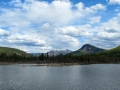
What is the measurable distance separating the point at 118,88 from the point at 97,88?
6463mm

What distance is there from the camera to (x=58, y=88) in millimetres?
56875

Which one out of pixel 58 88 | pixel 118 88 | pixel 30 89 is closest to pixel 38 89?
pixel 30 89

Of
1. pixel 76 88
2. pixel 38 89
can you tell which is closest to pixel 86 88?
pixel 76 88

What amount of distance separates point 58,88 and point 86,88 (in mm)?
8816

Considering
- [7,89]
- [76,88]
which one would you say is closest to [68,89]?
[76,88]

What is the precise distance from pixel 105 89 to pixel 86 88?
5.84m

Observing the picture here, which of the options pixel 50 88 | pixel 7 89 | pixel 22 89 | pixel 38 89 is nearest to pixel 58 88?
pixel 50 88

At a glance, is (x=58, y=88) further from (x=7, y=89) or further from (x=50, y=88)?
(x=7, y=89)

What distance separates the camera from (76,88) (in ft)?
186

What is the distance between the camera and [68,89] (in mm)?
55312

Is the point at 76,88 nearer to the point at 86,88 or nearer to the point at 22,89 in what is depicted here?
the point at 86,88

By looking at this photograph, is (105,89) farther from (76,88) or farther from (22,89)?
(22,89)

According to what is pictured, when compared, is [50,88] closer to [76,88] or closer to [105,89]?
[76,88]

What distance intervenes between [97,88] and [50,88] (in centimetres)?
1476
